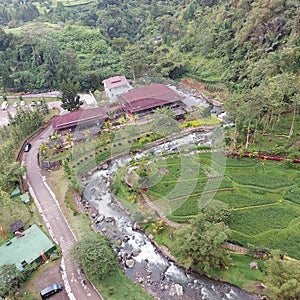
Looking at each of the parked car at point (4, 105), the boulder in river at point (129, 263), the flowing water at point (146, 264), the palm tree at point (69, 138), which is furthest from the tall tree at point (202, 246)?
the parked car at point (4, 105)

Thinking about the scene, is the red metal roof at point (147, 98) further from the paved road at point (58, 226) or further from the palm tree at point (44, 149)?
the paved road at point (58, 226)

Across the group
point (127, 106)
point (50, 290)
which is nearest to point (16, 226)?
point (50, 290)

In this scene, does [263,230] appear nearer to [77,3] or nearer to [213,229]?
[213,229]

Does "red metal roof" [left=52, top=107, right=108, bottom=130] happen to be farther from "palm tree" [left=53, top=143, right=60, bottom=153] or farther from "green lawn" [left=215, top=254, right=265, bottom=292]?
"green lawn" [left=215, top=254, right=265, bottom=292]

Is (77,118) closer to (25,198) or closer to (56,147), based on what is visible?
(56,147)

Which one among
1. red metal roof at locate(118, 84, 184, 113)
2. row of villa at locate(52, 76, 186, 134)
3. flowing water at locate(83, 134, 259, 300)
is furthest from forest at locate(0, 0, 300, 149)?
flowing water at locate(83, 134, 259, 300)

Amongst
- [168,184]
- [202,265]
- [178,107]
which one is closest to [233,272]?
[202,265]
